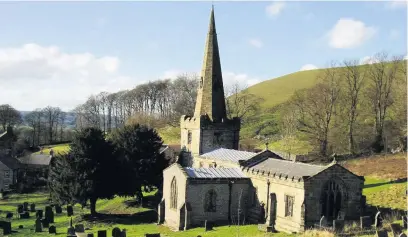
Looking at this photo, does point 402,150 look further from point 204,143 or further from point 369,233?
point 369,233

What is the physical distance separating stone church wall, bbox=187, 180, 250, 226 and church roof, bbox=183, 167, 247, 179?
53 centimetres

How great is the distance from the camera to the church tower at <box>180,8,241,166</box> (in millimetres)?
41812

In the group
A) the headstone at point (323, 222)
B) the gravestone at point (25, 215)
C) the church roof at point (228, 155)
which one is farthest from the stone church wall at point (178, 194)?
the gravestone at point (25, 215)

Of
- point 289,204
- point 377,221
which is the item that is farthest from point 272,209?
point 377,221

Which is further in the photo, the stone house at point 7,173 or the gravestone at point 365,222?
the stone house at point 7,173

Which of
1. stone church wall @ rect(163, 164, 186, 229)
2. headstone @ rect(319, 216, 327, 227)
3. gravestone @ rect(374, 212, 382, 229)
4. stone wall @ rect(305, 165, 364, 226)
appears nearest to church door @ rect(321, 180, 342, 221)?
stone wall @ rect(305, 165, 364, 226)

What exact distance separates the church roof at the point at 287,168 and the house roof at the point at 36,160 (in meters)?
45.7

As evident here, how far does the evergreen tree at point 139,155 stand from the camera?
43375 millimetres

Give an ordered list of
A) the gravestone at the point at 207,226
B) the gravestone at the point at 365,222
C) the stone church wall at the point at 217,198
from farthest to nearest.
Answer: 1. the stone church wall at the point at 217,198
2. the gravestone at the point at 207,226
3. the gravestone at the point at 365,222

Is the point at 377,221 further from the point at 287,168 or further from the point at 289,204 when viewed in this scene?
the point at 287,168

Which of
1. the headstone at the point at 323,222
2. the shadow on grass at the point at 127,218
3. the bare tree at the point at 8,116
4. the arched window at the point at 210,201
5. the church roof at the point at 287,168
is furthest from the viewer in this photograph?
the bare tree at the point at 8,116

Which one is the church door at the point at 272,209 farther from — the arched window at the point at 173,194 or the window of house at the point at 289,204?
the arched window at the point at 173,194

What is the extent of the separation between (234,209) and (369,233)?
36.0 feet

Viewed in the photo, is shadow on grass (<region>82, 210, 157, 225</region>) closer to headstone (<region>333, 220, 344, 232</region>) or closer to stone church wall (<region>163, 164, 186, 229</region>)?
stone church wall (<region>163, 164, 186, 229</region>)
